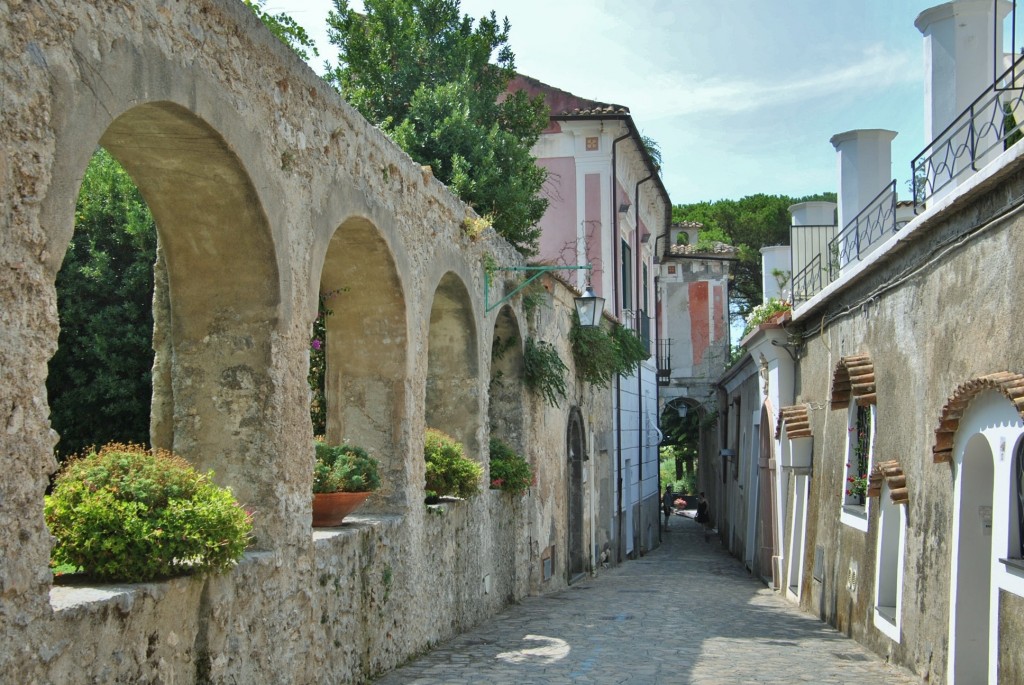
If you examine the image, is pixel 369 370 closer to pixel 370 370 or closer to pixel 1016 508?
pixel 370 370

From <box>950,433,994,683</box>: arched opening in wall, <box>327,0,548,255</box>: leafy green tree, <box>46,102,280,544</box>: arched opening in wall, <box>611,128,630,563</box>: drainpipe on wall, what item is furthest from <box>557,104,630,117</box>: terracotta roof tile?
<box>46,102,280,544</box>: arched opening in wall

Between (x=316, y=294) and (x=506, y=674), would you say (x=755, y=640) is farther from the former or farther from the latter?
(x=316, y=294)

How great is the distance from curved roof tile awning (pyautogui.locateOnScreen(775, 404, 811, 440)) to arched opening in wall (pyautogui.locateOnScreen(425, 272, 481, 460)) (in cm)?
534

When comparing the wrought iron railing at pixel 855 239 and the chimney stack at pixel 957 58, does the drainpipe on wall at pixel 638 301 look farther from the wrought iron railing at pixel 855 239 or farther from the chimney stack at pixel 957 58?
the chimney stack at pixel 957 58

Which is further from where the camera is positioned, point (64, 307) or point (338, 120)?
point (64, 307)

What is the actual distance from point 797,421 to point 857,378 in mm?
3834

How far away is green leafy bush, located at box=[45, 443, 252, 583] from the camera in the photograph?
182 inches

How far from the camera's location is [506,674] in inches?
305

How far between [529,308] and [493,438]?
173cm

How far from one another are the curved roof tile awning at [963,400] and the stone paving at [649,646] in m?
1.82

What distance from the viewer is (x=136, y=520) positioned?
15.3 feet

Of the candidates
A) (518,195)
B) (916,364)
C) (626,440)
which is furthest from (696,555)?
(916,364)

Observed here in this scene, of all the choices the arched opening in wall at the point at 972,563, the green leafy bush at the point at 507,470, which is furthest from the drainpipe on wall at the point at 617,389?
the arched opening in wall at the point at 972,563

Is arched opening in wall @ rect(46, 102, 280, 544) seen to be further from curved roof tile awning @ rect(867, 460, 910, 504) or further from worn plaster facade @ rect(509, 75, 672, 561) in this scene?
worn plaster facade @ rect(509, 75, 672, 561)
